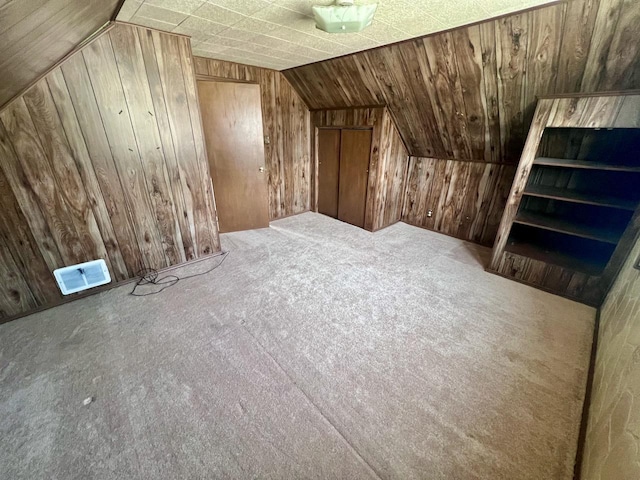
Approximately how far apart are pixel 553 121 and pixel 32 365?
397 cm

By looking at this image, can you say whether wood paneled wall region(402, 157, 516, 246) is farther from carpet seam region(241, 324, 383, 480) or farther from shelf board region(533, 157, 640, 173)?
carpet seam region(241, 324, 383, 480)

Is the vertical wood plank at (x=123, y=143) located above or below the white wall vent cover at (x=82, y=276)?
above

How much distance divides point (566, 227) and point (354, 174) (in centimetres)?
234

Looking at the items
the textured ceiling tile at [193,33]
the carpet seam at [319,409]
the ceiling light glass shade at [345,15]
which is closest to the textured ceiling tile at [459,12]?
the ceiling light glass shade at [345,15]

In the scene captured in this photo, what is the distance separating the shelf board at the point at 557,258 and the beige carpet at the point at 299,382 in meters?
0.31

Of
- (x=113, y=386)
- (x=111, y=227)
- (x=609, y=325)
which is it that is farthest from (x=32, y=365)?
(x=609, y=325)

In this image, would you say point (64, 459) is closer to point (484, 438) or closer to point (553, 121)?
point (484, 438)

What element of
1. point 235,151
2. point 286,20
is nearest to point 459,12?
point 286,20

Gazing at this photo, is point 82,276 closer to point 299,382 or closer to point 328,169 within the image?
point 299,382

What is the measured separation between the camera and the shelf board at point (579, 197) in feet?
6.48

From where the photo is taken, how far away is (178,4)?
5.36 ft

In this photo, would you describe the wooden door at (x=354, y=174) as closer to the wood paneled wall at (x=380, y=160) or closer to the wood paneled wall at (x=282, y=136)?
the wood paneled wall at (x=380, y=160)

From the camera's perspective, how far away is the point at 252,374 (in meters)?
1.50

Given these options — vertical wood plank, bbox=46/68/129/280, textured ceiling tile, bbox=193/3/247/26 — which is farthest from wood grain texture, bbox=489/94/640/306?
vertical wood plank, bbox=46/68/129/280
